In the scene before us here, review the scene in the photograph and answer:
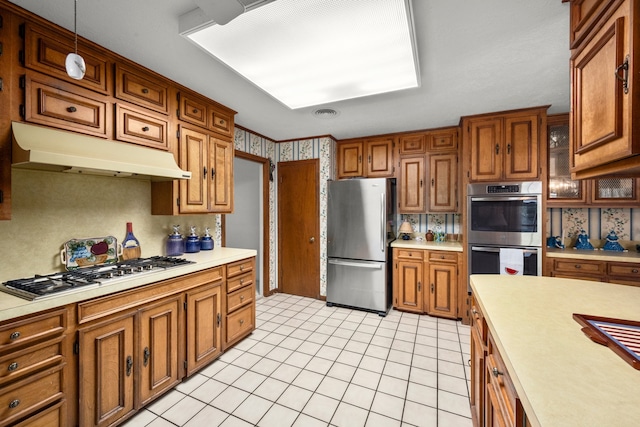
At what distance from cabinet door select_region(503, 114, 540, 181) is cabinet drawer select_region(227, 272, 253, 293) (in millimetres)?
2931

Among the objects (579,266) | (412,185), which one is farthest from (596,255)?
(412,185)

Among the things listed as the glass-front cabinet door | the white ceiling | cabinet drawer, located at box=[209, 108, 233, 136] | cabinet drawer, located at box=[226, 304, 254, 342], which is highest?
the white ceiling

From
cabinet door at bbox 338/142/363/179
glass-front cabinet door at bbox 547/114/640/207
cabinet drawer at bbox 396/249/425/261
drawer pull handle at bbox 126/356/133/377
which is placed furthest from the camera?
cabinet door at bbox 338/142/363/179

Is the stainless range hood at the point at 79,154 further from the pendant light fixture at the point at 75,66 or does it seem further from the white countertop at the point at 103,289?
the white countertop at the point at 103,289

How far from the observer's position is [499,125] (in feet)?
9.43

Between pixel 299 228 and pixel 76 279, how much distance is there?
8.86ft

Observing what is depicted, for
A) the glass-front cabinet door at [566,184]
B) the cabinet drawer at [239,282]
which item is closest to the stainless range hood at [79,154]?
the cabinet drawer at [239,282]

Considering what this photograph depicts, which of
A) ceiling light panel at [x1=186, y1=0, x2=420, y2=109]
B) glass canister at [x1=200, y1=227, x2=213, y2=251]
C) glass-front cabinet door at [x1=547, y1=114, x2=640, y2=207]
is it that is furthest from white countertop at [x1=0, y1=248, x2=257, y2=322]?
glass-front cabinet door at [x1=547, y1=114, x2=640, y2=207]

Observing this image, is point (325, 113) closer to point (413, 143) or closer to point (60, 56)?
point (413, 143)

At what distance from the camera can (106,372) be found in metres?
1.52

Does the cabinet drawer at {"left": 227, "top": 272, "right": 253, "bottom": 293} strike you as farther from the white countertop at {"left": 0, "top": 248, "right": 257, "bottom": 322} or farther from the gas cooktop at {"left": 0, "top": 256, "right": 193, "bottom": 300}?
the gas cooktop at {"left": 0, "top": 256, "right": 193, "bottom": 300}

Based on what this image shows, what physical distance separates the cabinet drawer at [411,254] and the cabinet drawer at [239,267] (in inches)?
72.7

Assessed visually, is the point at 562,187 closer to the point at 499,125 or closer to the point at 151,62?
the point at 499,125

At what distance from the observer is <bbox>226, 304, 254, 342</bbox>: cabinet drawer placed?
8.02ft
